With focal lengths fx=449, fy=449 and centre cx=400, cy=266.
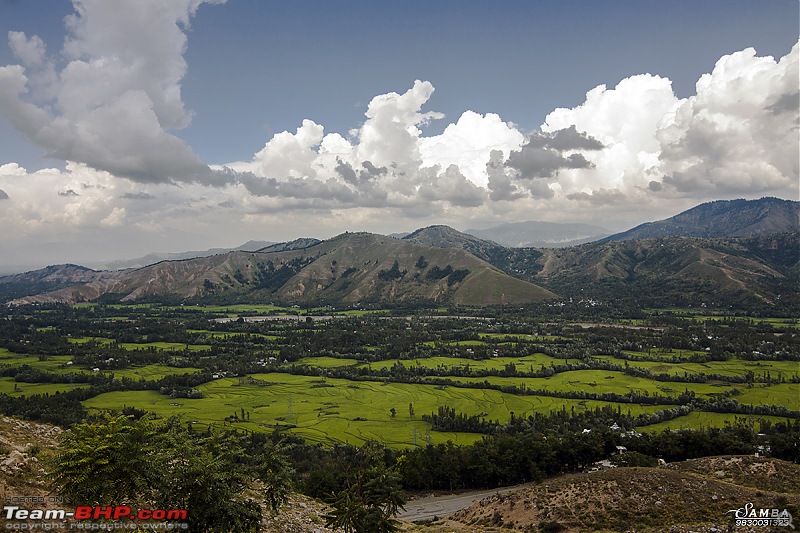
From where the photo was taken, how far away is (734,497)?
47.5 m

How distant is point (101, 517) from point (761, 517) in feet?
174

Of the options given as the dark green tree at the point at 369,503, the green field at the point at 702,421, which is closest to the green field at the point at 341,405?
the green field at the point at 702,421

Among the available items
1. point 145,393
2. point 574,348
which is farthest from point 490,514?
point 574,348

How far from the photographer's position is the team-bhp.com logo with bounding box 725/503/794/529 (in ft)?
129

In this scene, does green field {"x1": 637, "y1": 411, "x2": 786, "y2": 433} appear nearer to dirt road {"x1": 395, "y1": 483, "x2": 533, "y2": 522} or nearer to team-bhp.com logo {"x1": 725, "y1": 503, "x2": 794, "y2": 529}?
dirt road {"x1": 395, "y1": 483, "x2": 533, "y2": 522}

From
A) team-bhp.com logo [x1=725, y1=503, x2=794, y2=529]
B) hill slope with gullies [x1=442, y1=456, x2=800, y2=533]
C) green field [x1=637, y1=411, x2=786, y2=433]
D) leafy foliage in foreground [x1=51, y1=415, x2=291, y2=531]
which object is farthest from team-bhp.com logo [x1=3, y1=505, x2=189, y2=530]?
green field [x1=637, y1=411, x2=786, y2=433]

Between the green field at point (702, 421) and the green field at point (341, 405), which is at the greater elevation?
the green field at point (341, 405)

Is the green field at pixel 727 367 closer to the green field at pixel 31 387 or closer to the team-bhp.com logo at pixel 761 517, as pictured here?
the team-bhp.com logo at pixel 761 517

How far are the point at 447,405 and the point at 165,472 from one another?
3949 inches

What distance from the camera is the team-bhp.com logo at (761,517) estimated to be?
39.4 m

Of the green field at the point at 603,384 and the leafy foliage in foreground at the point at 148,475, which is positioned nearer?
the leafy foliage in foreground at the point at 148,475

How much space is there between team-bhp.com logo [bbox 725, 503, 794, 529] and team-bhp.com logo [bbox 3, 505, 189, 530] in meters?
47.1

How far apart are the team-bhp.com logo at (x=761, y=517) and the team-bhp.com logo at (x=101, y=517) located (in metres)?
47.1

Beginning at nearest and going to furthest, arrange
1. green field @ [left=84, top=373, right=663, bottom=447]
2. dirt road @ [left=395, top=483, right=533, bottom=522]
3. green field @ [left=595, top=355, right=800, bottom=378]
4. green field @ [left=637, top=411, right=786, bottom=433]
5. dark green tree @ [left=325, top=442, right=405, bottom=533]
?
dark green tree @ [left=325, top=442, right=405, bottom=533] < dirt road @ [left=395, top=483, right=533, bottom=522] < green field @ [left=637, top=411, right=786, bottom=433] < green field @ [left=84, top=373, right=663, bottom=447] < green field @ [left=595, top=355, right=800, bottom=378]
